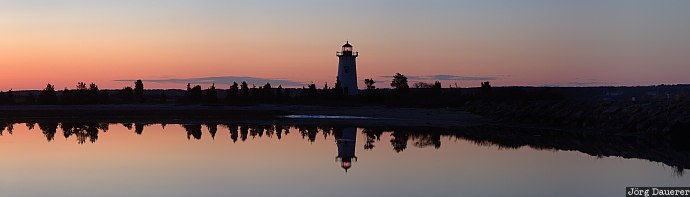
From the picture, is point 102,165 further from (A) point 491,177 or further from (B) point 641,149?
(B) point 641,149

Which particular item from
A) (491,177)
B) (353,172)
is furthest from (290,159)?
(491,177)

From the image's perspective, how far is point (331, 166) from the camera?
17.6 meters

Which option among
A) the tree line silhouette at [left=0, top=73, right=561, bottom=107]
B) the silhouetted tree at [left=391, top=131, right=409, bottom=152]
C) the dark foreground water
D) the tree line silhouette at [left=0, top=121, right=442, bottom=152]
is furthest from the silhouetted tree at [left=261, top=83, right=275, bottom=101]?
the dark foreground water

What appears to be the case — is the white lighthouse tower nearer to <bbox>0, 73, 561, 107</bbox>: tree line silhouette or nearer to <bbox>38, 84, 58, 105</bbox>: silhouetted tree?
<bbox>0, 73, 561, 107</bbox>: tree line silhouette

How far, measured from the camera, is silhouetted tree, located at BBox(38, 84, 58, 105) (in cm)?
7437

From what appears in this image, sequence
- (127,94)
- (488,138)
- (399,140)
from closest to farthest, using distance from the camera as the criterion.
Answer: (399,140)
(488,138)
(127,94)

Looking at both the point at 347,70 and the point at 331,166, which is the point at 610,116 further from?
the point at 347,70

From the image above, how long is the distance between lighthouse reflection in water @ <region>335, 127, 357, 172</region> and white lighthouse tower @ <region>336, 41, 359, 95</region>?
85.8ft

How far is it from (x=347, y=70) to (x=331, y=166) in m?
42.7

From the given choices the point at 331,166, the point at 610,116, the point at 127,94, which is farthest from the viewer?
the point at 127,94

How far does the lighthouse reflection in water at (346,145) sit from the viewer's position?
18812 mm

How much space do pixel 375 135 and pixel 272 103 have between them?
40435mm

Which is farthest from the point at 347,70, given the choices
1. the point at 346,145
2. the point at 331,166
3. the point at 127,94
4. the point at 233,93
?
the point at 331,166

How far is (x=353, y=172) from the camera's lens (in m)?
16.4
